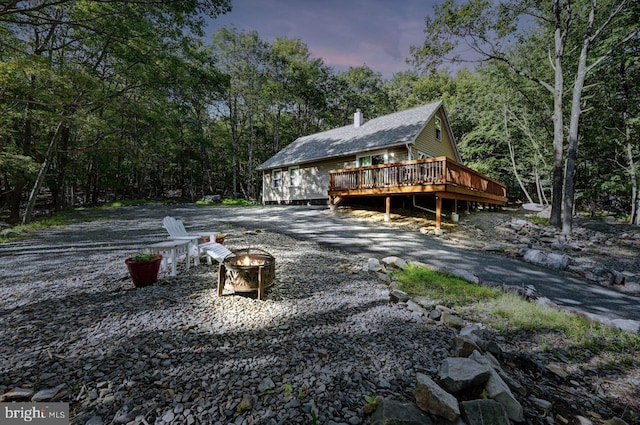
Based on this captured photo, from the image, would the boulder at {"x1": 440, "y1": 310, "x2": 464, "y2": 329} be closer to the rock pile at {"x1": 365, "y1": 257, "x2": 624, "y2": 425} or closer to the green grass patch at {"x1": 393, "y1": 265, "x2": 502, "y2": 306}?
the rock pile at {"x1": 365, "y1": 257, "x2": 624, "y2": 425}

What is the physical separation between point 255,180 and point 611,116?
96.3 ft

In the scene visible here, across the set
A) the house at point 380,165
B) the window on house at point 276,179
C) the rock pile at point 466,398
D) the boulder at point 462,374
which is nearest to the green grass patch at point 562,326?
the rock pile at point 466,398

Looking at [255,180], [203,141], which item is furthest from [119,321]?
[255,180]

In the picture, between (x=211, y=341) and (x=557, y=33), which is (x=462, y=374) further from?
(x=557, y=33)

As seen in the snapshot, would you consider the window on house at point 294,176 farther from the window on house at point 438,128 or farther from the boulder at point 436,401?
the boulder at point 436,401

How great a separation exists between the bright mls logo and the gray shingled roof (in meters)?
13.3

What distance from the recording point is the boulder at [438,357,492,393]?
6.72 feet

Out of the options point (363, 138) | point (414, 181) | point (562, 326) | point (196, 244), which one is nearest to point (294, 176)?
point (363, 138)

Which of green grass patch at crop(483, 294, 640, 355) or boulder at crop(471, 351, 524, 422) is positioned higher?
boulder at crop(471, 351, 524, 422)

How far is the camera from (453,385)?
2.05m

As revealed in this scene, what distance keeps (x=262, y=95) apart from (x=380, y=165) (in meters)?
16.9

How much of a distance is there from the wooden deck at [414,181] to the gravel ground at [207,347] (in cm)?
605

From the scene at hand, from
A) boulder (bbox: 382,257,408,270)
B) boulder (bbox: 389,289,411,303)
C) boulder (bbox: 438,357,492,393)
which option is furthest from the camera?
boulder (bbox: 382,257,408,270)

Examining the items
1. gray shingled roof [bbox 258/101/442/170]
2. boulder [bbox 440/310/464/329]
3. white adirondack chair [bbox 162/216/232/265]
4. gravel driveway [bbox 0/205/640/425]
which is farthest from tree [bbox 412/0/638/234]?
white adirondack chair [bbox 162/216/232/265]
